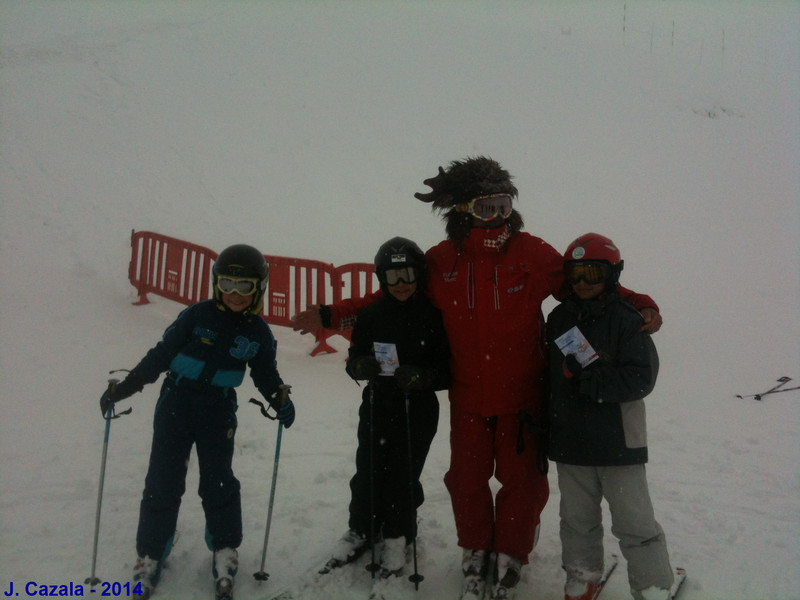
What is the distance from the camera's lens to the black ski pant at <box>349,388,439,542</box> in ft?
11.8

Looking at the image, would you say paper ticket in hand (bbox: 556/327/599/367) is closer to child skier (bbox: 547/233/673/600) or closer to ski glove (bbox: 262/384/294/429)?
child skier (bbox: 547/233/673/600)

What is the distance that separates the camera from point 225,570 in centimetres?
332

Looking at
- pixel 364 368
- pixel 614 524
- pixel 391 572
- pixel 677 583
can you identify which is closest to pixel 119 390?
pixel 364 368

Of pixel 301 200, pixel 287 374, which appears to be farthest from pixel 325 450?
pixel 301 200

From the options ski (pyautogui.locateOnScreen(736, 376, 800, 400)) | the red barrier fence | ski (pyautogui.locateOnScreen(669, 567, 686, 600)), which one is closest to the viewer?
ski (pyautogui.locateOnScreen(669, 567, 686, 600))

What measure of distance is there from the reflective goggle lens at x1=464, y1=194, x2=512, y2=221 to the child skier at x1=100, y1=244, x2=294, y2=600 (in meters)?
1.27

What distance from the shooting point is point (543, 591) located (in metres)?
3.48

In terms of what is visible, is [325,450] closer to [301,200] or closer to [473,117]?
[301,200]

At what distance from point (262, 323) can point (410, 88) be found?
69.0 ft

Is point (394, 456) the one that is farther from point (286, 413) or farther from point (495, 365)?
point (495, 365)

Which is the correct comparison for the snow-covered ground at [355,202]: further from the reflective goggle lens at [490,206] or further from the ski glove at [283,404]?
the reflective goggle lens at [490,206]

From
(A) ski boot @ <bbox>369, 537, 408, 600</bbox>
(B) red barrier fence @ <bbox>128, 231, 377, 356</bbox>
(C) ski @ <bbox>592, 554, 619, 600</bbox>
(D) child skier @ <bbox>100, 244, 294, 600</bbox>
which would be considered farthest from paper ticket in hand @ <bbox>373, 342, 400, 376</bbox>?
(B) red barrier fence @ <bbox>128, 231, 377, 356</bbox>

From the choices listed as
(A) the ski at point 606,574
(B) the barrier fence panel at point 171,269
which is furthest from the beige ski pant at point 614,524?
→ (B) the barrier fence panel at point 171,269

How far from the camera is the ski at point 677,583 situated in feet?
11.0
